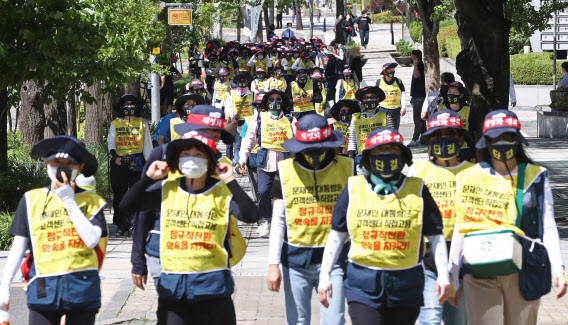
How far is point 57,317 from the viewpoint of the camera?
571 cm

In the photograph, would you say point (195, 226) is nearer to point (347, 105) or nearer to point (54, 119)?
point (347, 105)

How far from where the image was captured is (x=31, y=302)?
18.5ft

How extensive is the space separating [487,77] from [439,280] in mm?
7474

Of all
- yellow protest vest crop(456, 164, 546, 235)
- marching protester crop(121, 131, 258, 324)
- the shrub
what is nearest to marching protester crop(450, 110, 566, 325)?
yellow protest vest crop(456, 164, 546, 235)

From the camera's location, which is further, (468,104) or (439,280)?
(468,104)

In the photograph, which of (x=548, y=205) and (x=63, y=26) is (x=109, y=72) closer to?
(x=63, y=26)

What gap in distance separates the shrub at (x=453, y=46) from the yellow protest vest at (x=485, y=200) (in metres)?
31.8

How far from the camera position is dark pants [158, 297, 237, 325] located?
218 inches

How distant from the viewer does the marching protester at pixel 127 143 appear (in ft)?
40.4

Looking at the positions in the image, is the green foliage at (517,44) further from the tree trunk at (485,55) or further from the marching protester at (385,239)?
the marching protester at (385,239)

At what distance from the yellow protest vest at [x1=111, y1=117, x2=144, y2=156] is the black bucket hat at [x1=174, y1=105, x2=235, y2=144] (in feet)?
17.1

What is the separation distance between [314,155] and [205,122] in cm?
83

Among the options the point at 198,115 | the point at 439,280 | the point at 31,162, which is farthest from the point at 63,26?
the point at 439,280

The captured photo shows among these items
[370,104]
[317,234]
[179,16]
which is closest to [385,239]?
[317,234]
